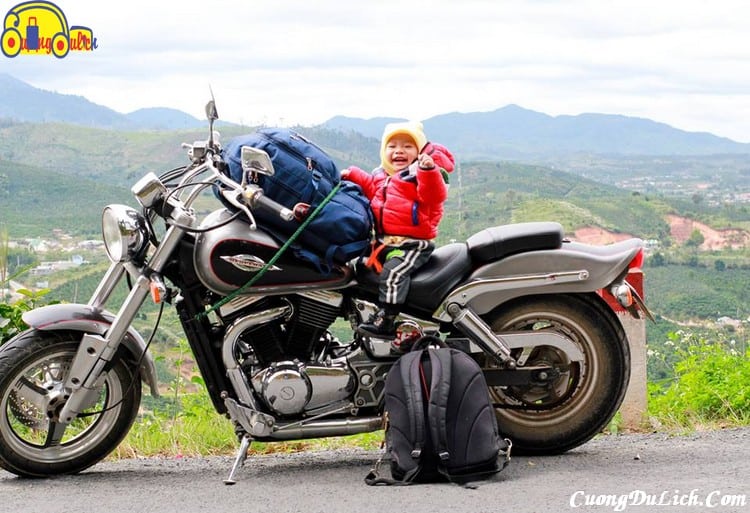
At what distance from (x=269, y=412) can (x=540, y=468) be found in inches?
55.1

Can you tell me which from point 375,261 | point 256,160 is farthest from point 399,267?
point 256,160

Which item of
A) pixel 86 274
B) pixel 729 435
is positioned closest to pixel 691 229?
pixel 86 274

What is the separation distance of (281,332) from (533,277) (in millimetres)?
1340

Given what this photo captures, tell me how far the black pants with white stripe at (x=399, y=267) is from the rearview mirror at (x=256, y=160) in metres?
0.80

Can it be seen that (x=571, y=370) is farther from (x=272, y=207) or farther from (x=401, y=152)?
(x=272, y=207)

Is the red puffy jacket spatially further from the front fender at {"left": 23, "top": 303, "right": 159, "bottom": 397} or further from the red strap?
the front fender at {"left": 23, "top": 303, "right": 159, "bottom": 397}

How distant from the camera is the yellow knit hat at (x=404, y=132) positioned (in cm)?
543

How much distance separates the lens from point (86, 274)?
972 inches

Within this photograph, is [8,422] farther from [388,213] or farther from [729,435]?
[729,435]

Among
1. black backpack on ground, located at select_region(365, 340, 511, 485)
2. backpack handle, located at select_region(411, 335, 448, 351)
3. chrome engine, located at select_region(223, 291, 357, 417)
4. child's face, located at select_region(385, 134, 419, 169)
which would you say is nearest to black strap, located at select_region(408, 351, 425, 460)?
black backpack on ground, located at select_region(365, 340, 511, 485)

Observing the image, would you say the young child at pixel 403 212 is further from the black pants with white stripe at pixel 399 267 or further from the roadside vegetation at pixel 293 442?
the roadside vegetation at pixel 293 442

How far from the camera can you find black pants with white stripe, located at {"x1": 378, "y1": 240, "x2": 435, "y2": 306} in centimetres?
524

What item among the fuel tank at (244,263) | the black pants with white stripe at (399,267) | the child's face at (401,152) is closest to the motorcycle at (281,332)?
the fuel tank at (244,263)

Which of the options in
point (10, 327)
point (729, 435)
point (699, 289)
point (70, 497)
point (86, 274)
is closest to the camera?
point (70, 497)
